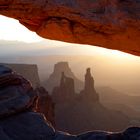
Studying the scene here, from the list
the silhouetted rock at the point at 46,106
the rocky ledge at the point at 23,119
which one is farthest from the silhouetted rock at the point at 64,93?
the rocky ledge at the point at 23,119

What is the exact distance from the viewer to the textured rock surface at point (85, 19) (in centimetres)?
1808

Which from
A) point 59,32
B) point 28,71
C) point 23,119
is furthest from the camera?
point 28,71

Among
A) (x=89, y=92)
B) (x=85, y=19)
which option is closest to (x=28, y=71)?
(x=89, y=92)

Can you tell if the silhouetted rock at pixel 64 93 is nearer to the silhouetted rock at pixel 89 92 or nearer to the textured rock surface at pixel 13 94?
the silhouetted rock at pixel 89 92

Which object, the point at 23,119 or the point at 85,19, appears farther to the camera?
the point at 23,119

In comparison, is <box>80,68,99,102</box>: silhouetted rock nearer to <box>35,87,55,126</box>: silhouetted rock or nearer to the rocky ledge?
<box>35,87,55,126</box>: silhouetted rock

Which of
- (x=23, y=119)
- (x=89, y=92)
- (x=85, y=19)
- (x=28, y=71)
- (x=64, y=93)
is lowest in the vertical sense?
(x=28, y=71)

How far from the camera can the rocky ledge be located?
17.0m

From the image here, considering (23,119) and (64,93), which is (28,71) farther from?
(23,119)

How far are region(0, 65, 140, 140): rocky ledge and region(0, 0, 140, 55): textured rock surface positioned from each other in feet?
9.95

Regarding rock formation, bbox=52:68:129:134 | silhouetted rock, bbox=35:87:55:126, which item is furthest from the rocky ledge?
rock formation, bbox=52:68:129:134

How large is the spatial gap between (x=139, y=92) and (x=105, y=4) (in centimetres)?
15015

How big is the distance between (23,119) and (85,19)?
566 centimetres

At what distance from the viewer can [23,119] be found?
63.7 feet
